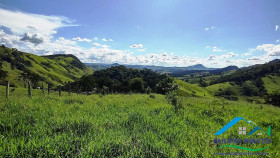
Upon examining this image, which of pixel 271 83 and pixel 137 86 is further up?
pixel 137 86

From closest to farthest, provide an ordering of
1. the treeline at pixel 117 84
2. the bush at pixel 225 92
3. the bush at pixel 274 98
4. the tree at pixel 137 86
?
1. the bush at pixel 274 98
2. the treeline at pixel 117 84
3. the tree at pixel 137 86
4. the bush at pixel 225 92

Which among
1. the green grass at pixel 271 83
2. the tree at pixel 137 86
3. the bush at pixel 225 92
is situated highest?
the tree at pixel 137 86

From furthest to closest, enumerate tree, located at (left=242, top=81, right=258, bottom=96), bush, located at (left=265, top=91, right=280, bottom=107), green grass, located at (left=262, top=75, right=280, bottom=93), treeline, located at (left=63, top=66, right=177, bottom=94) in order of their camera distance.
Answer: green grass, located at (left=262, top=75, right=280, bottom=93) < tree, located at (left=242, top=81, right=258, bottom=96) < treeline, located at (left=63, top=66, right=177, bottom=94) < bush, located at (left=265, top=91, right=280, bottom=107)

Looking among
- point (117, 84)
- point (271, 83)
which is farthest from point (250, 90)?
point (117, 84)

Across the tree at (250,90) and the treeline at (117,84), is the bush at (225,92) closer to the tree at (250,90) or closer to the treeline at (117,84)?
the tree at (250,90)

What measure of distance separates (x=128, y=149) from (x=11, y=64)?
705 feet

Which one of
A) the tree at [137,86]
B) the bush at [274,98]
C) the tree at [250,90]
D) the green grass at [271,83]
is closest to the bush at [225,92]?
the tree at [250,90]

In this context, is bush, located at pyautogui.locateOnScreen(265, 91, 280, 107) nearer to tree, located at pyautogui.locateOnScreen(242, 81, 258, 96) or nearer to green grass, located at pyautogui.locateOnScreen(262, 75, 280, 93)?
tree, located at pyautogui.locateOnScreen(242, 81, 258, 96)

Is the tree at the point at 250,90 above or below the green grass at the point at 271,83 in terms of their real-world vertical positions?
below

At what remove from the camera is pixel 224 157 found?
423cm

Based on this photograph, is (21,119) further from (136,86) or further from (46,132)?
(136,86)

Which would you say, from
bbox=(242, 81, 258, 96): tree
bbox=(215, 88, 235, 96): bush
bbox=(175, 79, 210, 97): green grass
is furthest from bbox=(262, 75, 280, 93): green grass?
bbox=(175, 79, 210, 97): green grass

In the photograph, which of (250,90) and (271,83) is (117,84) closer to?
(250,90)

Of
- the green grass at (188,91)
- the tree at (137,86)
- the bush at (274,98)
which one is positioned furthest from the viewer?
the green grass at (188,91)
